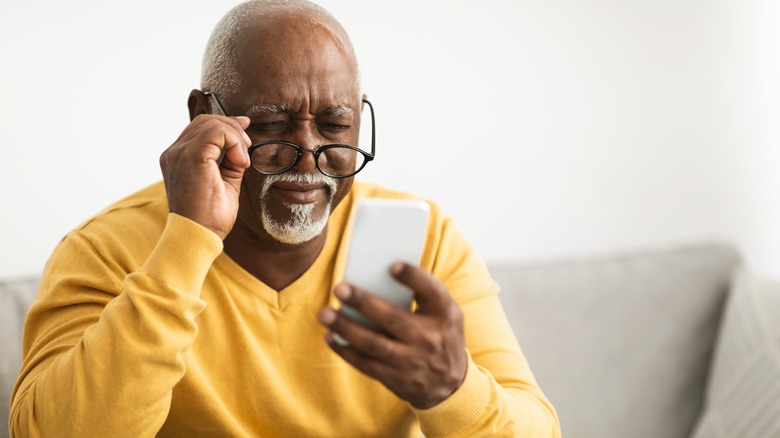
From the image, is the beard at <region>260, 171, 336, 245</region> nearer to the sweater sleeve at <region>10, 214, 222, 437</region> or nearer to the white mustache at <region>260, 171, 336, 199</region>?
the white mustache at <region>260, 171, 336, 199</region>

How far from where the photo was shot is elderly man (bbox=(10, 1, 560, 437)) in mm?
1189

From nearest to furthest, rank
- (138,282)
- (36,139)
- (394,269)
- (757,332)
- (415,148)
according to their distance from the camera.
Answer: (394,269) → (138,282) → (36,139) → (757,332) → (415,148)

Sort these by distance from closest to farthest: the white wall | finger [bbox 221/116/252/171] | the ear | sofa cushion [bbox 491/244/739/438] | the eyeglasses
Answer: finger [bbox 221/116/252/171] → the eyeglasses → the ear → the white wall → sofa cushion [bbox 491/244/739/438]

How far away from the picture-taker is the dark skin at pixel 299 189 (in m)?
1.07

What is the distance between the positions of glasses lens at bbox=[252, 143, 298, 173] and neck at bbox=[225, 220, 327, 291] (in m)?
0.15

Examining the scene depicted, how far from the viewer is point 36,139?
1941 millimetres

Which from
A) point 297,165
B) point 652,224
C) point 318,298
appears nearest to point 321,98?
point 297,165

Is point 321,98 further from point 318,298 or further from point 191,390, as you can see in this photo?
point 191,390

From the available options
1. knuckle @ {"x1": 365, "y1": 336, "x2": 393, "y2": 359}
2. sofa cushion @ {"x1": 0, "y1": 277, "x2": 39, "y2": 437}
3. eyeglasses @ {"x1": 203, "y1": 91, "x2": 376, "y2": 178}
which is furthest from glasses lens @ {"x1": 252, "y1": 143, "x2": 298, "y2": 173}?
sofa cushion @ {"x1": 0, "y1": 277, "x2": 39, "y2": 437}

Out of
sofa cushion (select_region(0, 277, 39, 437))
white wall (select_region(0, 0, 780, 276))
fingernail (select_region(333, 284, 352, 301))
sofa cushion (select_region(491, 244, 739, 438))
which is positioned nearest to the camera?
fingernail (select_region(333, 284, 352, 301))

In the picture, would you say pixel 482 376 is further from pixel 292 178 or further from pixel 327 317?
pixel 292 178

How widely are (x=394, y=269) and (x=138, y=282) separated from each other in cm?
35

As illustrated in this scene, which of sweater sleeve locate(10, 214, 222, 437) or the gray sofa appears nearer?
sweater sleeve locate(10, 214, 222, 437)

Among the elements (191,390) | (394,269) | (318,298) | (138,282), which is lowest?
(191,390)
